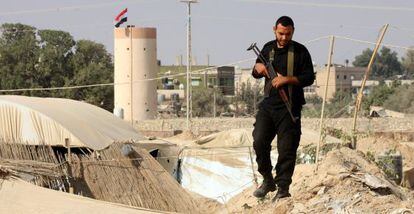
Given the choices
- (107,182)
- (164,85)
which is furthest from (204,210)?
(164,85)

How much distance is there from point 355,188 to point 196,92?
212 ft

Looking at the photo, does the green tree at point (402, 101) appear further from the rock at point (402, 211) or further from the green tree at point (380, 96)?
the rock at point (402, 211)

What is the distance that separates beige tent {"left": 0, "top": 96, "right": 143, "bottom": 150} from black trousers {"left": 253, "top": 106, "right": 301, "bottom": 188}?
642cm

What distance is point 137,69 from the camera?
48.2 meters

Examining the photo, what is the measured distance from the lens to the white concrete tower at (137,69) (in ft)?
155

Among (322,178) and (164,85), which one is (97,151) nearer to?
(322,178)

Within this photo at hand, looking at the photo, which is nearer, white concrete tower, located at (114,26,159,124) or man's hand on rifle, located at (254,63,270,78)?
man's hand on rifle, located at (254,63,270,78)

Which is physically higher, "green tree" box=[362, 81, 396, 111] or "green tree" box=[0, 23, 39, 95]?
"green tree" box=[0, 23, 39, 95]

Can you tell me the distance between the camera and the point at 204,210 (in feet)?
44.3

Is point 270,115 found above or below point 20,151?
above

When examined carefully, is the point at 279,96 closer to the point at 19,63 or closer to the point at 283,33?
the point at 283,33

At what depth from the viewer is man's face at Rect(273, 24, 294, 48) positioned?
25.2 feet

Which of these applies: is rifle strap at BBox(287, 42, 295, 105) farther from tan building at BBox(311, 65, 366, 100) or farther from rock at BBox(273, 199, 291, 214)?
tan building at BBox(311, 65, 366, 100)

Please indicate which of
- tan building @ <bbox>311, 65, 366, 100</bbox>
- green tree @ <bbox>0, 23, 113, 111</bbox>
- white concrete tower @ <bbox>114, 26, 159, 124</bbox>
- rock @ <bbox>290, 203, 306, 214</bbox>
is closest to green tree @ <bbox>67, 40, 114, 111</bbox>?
green tree @ <bbox>0, 23, 113, 111</bbox>
